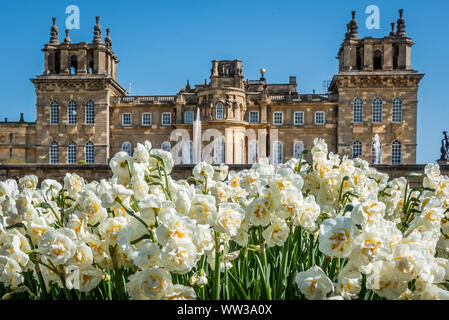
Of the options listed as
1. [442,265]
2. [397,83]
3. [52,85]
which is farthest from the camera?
[52,85]

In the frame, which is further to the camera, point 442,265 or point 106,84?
point 106,84

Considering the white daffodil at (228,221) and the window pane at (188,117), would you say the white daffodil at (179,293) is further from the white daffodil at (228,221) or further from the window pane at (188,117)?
the window pane at (188,117)

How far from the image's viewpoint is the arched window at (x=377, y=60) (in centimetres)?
4288

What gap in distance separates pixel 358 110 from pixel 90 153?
991 inches

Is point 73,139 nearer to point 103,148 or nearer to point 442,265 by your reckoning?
point 103,148

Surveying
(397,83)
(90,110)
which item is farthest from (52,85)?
(397,83)

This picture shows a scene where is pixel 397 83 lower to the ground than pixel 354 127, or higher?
higher

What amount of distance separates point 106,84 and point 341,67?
2244 centimetres

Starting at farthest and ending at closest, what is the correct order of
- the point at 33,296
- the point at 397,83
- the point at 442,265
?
1. the point at 397,83
2. the point at 33,296
3. the point at 442,265

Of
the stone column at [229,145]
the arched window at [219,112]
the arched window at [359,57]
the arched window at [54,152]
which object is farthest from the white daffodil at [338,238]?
the arched window at [54,152]

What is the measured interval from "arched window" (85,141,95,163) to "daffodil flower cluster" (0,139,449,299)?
41.0m

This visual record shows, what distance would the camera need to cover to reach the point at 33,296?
3209 mm

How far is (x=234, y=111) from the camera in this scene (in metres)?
42.2

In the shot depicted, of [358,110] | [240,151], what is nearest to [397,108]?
[358,110]
